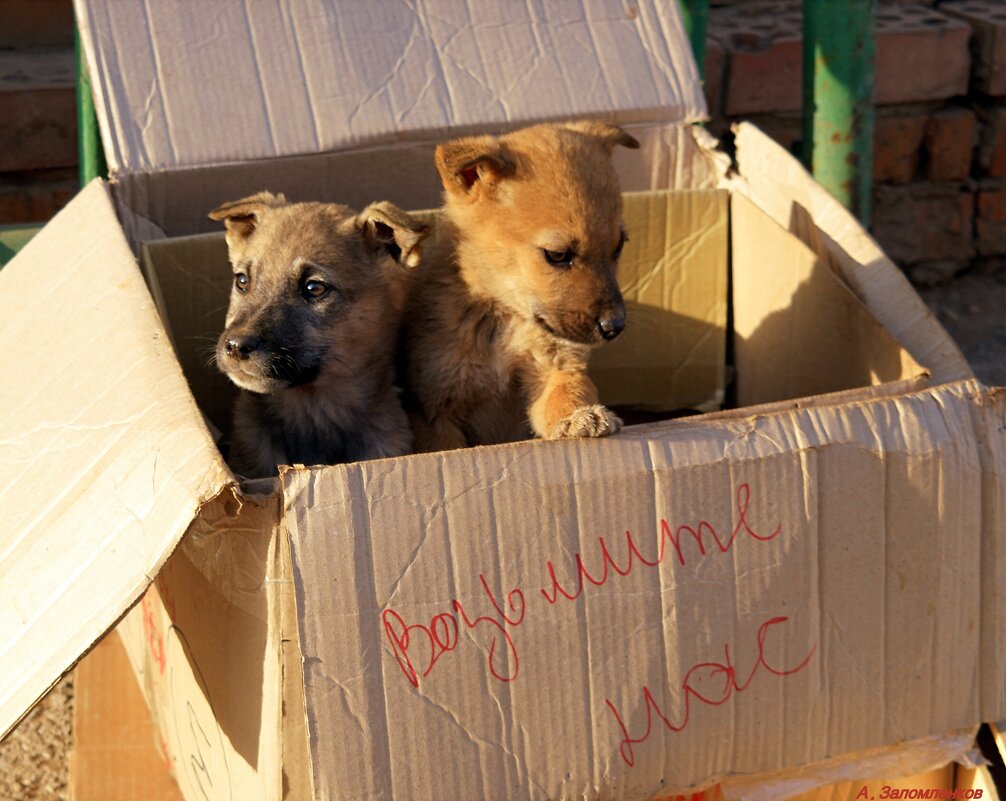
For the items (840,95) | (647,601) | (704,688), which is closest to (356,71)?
(840,95)

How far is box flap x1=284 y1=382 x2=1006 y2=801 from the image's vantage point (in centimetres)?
185

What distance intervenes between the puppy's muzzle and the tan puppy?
1.56 ft

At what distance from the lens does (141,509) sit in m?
1.86

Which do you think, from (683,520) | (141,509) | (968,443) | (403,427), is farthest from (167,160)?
(968,443)

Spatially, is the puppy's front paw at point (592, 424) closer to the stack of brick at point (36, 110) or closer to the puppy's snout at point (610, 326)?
the puppy's snout at point (610, 326)

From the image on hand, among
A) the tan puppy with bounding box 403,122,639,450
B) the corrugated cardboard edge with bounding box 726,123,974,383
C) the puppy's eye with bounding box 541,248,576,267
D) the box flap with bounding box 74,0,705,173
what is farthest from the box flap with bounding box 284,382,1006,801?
the box flap with bounding box 74,0,705,173

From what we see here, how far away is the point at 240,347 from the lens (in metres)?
2.59

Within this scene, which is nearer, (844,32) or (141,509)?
(141,509)

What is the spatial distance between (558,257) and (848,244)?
65cm

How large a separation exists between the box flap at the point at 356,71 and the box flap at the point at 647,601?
1.44 metres

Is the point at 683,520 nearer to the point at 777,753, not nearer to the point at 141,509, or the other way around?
the point at 777,753

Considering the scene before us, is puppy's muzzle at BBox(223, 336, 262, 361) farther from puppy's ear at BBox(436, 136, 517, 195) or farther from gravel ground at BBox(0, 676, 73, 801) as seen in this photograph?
gravel ground at BBox(0, 676, 73, 801)

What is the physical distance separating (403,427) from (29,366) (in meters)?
0.87

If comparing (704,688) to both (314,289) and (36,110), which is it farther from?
(36,110)
